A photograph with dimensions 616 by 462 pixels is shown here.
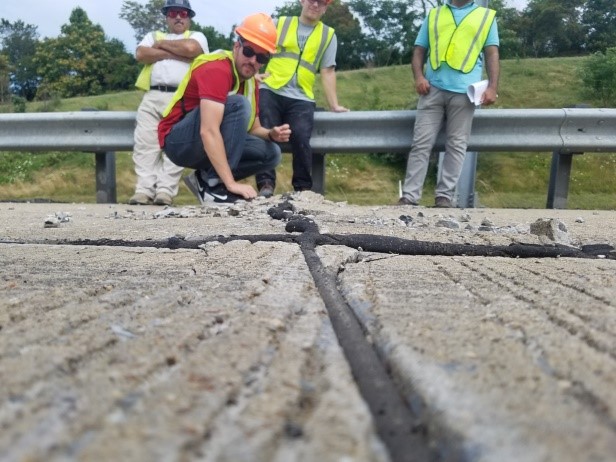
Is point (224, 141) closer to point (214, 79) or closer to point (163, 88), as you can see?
point (214, 79)

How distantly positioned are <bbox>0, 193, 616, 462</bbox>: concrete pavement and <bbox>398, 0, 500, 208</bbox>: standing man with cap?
2392 millimetres

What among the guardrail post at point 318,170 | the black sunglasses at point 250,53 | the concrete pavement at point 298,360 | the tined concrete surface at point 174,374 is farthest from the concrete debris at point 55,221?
the guardrail post at point 318,170

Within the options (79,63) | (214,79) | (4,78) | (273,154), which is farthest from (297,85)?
(4,78)

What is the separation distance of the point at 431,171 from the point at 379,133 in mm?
3125

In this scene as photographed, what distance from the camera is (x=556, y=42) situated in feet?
62.7

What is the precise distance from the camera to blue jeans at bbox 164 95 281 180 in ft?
10.9

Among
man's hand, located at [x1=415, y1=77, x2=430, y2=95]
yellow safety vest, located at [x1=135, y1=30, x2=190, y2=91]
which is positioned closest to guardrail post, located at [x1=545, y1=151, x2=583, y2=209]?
man's hand, located at [x1=415, y1=77, x2=430, y2=95]

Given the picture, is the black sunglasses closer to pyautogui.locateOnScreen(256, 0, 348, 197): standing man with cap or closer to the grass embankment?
pyautogui.locateOnScreen(256, 0, 348, 197): standing man with cap

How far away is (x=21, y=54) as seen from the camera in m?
50.1

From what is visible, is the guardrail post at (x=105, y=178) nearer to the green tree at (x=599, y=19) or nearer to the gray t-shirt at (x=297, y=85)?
the gray t-shirt at (x=297, y=85)

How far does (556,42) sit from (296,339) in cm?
2087

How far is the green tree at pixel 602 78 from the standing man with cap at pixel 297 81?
4.42 metres

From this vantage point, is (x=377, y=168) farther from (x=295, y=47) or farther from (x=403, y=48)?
(x=403, y=48)

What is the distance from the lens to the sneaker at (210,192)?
10.6 feet
